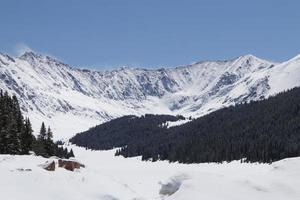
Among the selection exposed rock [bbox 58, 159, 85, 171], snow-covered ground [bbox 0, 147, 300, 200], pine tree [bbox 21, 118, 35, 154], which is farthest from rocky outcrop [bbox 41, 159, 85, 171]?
pine tree [bbox 21, 118, 35, 154]

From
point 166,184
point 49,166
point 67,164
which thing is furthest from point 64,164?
point 166,184

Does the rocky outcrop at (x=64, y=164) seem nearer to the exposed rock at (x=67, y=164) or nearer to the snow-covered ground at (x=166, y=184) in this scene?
the exposed rock at (x=67, y=164)

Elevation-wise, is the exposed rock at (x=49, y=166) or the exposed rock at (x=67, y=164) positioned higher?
the exposed rock at (x=67, y=164)

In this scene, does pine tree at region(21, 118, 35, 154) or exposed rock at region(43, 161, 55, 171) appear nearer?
exposed rock at region(43, 161, 55, 171)

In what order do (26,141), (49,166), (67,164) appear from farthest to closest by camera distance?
(26,141)
(67,164)
(49,166)

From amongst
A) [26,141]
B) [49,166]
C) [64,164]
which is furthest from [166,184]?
[26,141]

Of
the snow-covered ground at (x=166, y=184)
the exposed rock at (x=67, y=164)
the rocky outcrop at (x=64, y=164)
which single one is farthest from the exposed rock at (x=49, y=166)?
the exposed rock at (x=67, y=164)

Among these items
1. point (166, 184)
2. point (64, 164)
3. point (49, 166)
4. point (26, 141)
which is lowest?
point (166, 184)

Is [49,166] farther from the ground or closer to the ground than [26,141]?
closer to the ground

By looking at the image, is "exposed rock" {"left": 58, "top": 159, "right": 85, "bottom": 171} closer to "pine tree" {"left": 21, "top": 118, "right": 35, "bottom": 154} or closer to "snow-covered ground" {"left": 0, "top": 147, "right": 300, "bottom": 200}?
"snow-covered ground" {"left": 0, "top": 147, "right": 300, "bottom": 200}

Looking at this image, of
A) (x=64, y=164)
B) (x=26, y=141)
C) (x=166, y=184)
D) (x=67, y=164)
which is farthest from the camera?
(x=26, y=141)

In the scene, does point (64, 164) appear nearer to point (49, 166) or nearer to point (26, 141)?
point (49, 166)

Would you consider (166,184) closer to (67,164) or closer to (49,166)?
(49,166)

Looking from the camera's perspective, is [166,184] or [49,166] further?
[49,166]
